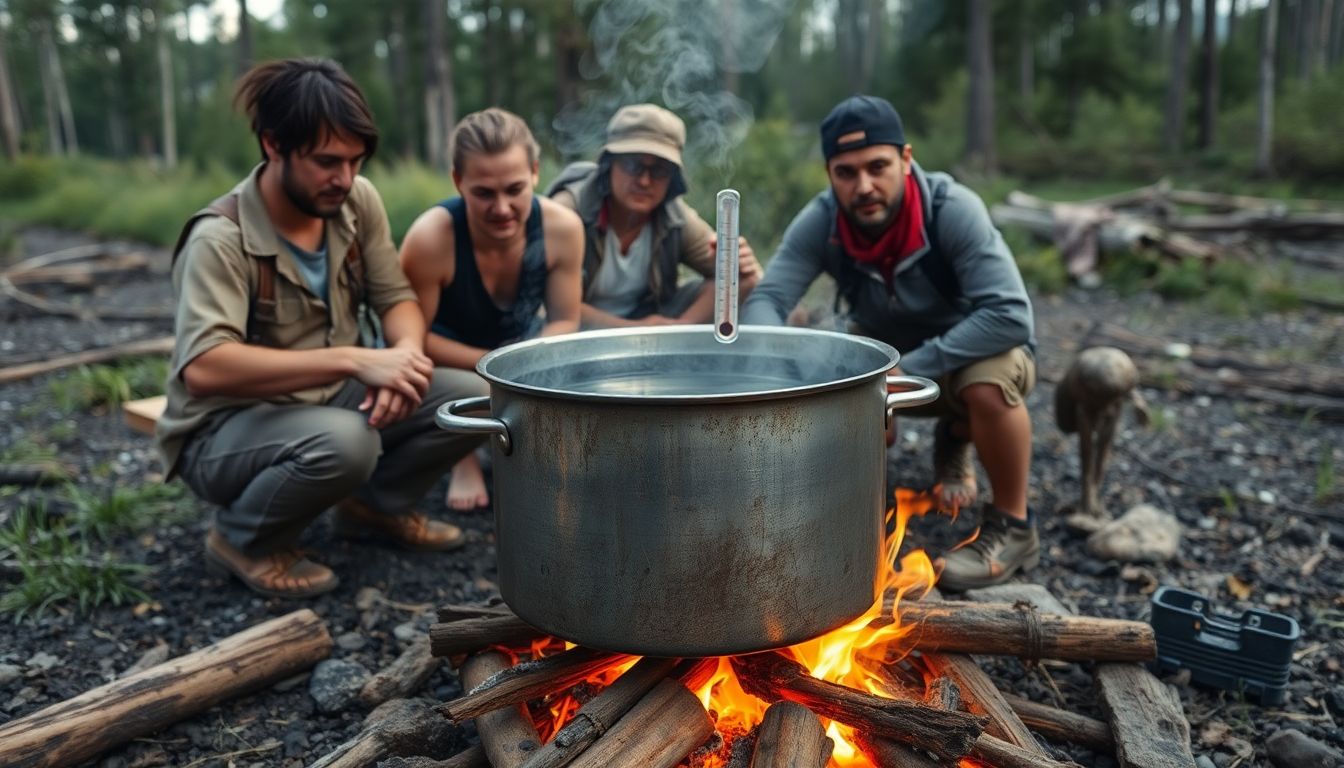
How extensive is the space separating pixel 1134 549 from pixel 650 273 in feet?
6.74

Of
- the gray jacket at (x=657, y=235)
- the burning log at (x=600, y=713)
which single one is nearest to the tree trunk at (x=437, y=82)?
the gray jacket at (x=657, y=235)

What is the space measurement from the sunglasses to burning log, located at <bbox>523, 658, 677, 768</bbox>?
2.17 metres

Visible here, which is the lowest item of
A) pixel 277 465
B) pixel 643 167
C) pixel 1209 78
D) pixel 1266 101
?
pixel 277 465

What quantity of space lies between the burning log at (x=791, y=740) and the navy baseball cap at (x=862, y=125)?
178cm

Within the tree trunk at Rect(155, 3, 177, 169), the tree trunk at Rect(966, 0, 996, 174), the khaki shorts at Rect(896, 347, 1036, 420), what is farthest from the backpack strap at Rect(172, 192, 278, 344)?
the tree trunk at Rect(155, 3, 177, 169)

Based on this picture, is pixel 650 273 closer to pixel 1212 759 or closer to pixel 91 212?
pixel 1212 759

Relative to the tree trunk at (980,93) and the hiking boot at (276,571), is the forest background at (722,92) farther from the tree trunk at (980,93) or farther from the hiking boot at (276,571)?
the hiking boot at (276,571)

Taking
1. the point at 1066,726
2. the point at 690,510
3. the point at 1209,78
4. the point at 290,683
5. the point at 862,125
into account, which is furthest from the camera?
the point at 1209,78

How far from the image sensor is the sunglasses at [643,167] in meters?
3.72

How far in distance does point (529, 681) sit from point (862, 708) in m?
0.69

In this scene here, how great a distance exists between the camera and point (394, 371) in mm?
2818

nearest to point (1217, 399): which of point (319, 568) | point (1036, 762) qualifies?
point (1036, 762)

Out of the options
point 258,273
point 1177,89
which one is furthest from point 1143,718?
point 1177,89

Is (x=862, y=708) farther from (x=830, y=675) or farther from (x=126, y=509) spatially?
(x=126, y=509)
